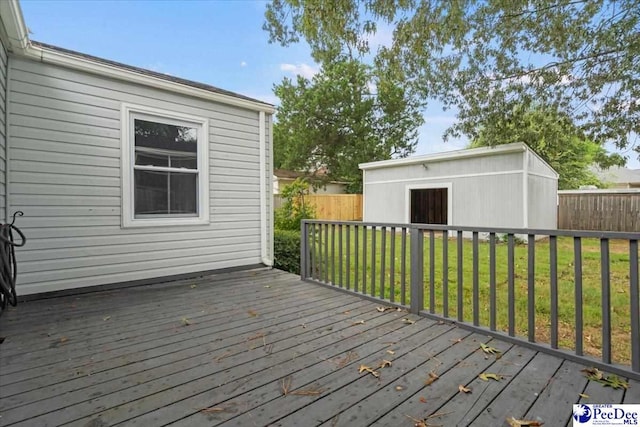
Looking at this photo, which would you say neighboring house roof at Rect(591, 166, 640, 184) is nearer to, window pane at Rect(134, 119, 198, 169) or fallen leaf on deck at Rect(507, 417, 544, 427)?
window pane at Rect(134, 119, 198, 169)

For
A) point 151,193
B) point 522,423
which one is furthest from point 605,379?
point 151,193

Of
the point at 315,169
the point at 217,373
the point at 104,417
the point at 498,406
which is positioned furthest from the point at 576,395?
the point at 315,169

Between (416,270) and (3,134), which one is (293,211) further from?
(3,134)

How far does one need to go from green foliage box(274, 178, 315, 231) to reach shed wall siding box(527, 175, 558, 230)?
571 centimetres

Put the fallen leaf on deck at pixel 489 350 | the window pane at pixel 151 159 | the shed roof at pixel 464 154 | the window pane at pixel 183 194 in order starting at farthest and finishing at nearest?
the shed roof at pixel 464 154
the window pane at pixel 183 194
the window pane at pixel 151 159
the fallen leaf on deck at pixel 489 350

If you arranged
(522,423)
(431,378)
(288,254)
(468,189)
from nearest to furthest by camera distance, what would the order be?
(522,423)
(431,378)
(288,254)
(468,189)

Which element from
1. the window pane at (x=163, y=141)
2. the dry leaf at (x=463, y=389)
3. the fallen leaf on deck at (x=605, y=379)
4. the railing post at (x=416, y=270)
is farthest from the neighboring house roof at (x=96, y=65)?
the fallen leaf on deck at (x=605, y=379)

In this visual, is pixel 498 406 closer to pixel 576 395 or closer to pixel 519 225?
pixel 576 395

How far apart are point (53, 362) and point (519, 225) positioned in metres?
8.99

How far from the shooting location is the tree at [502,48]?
384 cm

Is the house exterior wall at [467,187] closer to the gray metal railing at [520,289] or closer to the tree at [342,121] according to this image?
the gray metal railing at [520,289]

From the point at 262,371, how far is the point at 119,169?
3.22 metres

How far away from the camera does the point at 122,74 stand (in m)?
3.83

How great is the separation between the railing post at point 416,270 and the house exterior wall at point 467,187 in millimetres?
6388
